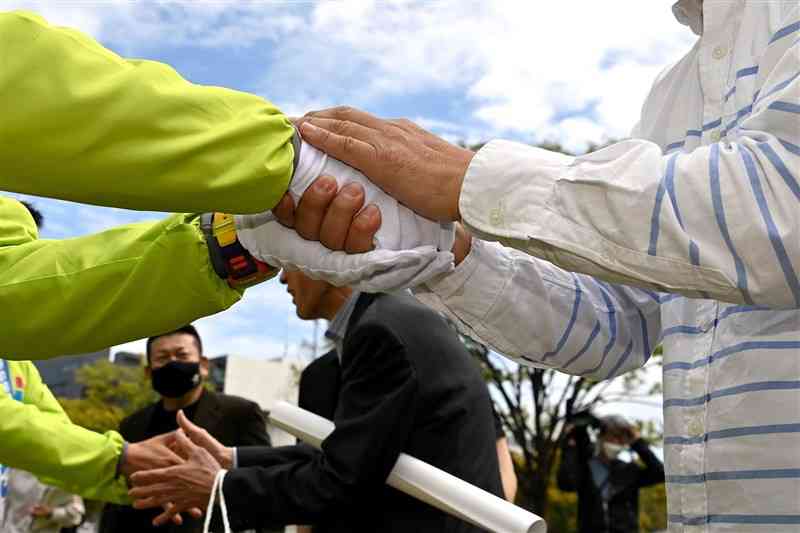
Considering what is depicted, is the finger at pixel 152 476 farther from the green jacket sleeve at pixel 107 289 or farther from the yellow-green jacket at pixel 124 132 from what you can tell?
the yellow-green jacket at pixel 124 132

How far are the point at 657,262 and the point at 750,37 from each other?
638 mm

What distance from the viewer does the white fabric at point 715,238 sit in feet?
5.32

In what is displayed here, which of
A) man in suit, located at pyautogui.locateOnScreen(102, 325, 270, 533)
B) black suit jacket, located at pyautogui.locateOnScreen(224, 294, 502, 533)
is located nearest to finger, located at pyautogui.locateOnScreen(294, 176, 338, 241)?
black suit jacket, located at pyautogui.locateOnScreen(224, 294, 502, 533)

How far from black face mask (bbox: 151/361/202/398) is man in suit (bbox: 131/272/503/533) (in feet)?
6.97

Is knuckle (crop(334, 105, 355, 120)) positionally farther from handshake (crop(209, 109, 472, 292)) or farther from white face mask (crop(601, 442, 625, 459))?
white face mask (crop(601, 442, 625, 459))

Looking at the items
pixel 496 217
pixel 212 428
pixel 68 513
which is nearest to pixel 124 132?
A: pixel 496 217

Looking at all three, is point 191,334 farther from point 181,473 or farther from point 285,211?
point 285,211

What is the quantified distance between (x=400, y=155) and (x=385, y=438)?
62.7 inches

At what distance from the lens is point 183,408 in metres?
5.96

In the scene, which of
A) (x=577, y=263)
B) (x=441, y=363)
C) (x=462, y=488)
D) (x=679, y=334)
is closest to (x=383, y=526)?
Result: (x=441, y=363)

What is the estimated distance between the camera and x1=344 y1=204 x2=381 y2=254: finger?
2045 mm

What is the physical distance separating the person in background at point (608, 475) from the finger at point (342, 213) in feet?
25.8

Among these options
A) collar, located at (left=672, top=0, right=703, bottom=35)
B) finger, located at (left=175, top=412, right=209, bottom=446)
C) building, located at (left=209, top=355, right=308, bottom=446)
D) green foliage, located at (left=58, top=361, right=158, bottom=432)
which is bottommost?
finger, located at (left=175, top=412, right=209, bottom=446)

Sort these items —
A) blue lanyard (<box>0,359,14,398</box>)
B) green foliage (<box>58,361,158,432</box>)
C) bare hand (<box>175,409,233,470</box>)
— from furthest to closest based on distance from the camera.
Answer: green foliage (<box>58,361,158,432</box>)
blue lanyard (<box>0,359,14,398</box>)
bare hand (<box>175,409,233,470</box>)
